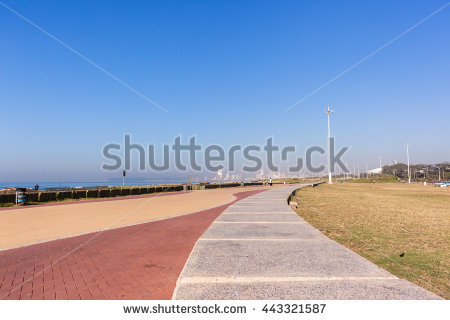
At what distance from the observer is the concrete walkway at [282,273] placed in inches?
153

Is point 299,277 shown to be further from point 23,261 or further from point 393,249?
point 23,261

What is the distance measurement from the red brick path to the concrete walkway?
1.82 ft

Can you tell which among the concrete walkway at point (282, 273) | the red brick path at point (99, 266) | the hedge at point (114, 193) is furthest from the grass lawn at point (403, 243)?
the hedge at point (114, 193)

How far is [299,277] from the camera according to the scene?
4457 mm

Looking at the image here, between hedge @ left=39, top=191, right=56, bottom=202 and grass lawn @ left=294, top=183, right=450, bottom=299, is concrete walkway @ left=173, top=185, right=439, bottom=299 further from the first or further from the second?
hedge @ left=39, top=191, right=56, bottom=202

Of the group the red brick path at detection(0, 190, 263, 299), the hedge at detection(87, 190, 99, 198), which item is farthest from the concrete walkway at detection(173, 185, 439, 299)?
the hedge at detection(87, 190, 99, 198)

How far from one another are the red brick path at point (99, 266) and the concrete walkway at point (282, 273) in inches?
21.8

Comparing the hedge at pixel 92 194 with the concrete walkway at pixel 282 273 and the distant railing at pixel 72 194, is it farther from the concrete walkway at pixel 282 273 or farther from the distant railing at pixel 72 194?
the concrete walkway at pixel 282 273

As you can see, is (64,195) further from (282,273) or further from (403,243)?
(403,243)

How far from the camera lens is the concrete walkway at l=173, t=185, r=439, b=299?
3.88 meters

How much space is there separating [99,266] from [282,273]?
3678 millimetres

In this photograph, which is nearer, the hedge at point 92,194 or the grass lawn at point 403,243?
the grass lawn at point 403,243
